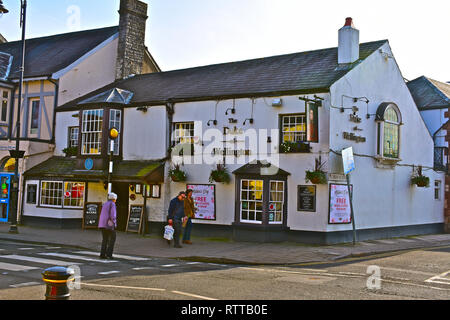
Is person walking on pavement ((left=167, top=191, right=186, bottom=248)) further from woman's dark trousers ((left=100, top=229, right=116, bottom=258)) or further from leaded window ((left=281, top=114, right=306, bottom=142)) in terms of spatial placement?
leaded window ((left=281, top=114, right=306, bottom=142))

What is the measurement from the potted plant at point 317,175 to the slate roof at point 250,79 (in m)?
2.63

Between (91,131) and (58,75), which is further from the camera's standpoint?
(58,75)

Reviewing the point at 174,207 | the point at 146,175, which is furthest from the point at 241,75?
the point at 174,207

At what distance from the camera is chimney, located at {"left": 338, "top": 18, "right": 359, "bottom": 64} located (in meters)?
19.5

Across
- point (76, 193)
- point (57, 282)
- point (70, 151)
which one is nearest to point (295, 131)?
point (76, 193)

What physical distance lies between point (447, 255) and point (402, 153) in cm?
733

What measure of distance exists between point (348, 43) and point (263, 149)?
17.2 ft

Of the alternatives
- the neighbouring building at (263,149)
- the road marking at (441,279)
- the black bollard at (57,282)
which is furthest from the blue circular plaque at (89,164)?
Result: the black bollard at (57,282)

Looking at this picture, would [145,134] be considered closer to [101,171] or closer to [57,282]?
[101,171]

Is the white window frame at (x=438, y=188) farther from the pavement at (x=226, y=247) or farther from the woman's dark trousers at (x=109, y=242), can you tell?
the woman's dark trousers at (x=109, y=242)

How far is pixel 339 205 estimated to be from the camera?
18266 millimetres

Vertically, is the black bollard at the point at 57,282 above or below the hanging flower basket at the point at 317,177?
below

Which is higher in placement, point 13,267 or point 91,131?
point 91,131

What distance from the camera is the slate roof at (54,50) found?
25955mm
